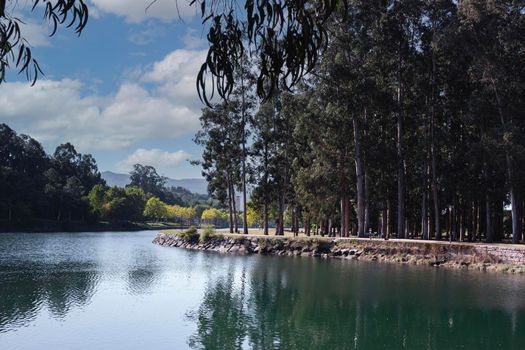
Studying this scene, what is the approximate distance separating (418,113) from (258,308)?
27.5 metres

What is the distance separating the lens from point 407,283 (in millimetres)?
26922

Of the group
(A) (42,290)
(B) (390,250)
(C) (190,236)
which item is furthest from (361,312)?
(C) (190,236)

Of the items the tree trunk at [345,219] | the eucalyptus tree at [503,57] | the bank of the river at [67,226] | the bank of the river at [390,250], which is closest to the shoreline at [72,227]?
the bank of the river at [67,226]

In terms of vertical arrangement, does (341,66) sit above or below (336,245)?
above

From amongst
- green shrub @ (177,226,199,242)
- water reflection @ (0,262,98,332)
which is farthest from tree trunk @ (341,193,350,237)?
water reflection @ (0,262,98,332)

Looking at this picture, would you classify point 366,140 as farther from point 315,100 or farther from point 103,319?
point 103,319

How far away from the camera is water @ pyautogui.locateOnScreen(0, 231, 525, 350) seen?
51.2ft

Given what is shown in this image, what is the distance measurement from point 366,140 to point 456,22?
11032 millimetres

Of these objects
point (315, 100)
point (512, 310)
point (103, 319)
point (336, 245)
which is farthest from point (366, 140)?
point (103, 319)

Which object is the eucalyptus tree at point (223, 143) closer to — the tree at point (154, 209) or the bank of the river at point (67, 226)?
the bank of the river at point (67, 226)

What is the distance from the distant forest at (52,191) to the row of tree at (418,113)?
66920 mm

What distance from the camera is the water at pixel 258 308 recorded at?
1560 cm

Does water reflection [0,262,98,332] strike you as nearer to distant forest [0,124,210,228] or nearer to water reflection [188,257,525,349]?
water reflection [188,257,525,349]

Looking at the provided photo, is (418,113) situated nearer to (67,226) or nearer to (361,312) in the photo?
(361,312)
